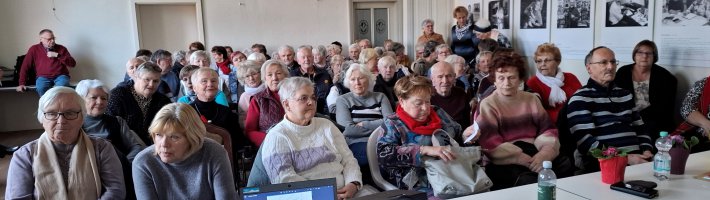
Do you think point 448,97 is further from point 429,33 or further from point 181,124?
point 429,33

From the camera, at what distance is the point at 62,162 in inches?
87.7

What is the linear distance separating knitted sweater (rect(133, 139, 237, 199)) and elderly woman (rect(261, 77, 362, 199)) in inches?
13.0

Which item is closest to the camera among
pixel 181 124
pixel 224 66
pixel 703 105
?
pixel 181 124

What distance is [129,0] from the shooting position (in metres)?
7.73

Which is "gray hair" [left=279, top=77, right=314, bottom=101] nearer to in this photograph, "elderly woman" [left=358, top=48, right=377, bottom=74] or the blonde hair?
the blonde hair

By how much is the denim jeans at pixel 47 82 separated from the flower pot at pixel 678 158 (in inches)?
278

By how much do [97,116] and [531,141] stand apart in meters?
2.50

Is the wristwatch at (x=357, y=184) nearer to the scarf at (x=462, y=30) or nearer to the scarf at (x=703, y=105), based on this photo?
the scarf at (x=703, y=105)

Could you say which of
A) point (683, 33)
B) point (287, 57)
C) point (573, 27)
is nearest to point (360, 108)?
point (287, 57)

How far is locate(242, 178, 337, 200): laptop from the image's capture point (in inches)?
70.5

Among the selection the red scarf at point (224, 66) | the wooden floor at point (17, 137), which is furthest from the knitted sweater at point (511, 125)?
the wooden floor at point (17, 137)

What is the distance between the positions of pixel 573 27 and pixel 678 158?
152 inches

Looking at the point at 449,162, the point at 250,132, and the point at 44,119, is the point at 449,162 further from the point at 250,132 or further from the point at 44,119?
the point at 44,119

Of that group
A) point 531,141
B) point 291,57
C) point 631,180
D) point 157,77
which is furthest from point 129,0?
point 631,180
